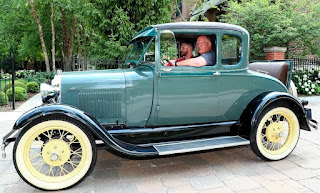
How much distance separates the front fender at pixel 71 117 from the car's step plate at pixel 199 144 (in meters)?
0.22

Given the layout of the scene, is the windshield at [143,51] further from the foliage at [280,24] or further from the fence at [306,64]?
the fence at [306,64]

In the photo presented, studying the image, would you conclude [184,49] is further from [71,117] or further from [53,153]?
[53,153]

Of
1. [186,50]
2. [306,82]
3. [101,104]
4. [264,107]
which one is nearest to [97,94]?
[101,104]

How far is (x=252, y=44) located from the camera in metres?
10.3

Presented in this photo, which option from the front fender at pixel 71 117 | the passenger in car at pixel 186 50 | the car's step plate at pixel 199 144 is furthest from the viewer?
the passenger in car at pixel 186 50

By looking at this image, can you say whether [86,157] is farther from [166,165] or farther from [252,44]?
[252,44]

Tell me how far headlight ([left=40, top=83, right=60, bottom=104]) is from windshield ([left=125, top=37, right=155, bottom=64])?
3.92ft

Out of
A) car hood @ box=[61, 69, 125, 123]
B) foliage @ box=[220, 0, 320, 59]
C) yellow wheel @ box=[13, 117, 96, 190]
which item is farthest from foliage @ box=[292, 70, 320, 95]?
yellow wheel @ box=[13, 117, 96, 190]

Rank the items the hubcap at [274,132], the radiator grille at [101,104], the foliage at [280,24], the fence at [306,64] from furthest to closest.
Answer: the fence at [306,64] → the foliage at [280,24] → the hubcap at [274,132] → the radiator grille at [101,104]

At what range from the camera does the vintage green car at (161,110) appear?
2.96 m

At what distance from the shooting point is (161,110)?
11.3 feet

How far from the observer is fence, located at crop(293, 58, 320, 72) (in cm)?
1109

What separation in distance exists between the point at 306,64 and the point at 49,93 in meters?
11.4

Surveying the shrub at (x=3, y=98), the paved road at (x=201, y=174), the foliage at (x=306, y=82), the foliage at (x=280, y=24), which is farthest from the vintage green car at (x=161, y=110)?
the foliage at (x=306, y=82)
